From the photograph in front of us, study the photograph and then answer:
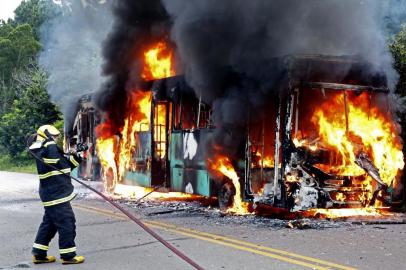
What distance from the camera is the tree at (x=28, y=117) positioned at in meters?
28.7

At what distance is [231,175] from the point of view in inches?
393

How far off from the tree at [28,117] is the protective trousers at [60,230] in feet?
73.5

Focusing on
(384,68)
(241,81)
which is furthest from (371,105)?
(241,81)

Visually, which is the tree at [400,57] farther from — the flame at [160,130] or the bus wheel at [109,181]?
the bus wheel at [109,181]

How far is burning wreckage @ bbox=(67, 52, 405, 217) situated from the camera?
29.1 ft

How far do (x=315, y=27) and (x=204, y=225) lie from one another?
4.84 metres

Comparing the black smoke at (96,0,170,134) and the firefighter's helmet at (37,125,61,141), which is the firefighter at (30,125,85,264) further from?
the black smoke at (96,0,170,134)

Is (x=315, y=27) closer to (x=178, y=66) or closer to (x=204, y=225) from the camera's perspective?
(x=178, y=66)

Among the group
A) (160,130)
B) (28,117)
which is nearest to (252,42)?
(160,130)

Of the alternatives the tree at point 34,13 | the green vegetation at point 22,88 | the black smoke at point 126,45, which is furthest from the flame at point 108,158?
the tree at point 34,13

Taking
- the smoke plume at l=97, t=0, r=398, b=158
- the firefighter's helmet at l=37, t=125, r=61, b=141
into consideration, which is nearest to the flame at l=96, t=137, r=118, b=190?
the smoke plume at l=97, t=0, r=398, b=158

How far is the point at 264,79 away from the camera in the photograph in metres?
9.34

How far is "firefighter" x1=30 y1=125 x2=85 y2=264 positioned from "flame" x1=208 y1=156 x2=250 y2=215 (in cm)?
401

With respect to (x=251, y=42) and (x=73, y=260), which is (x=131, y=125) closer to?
(x=251, y=42)
